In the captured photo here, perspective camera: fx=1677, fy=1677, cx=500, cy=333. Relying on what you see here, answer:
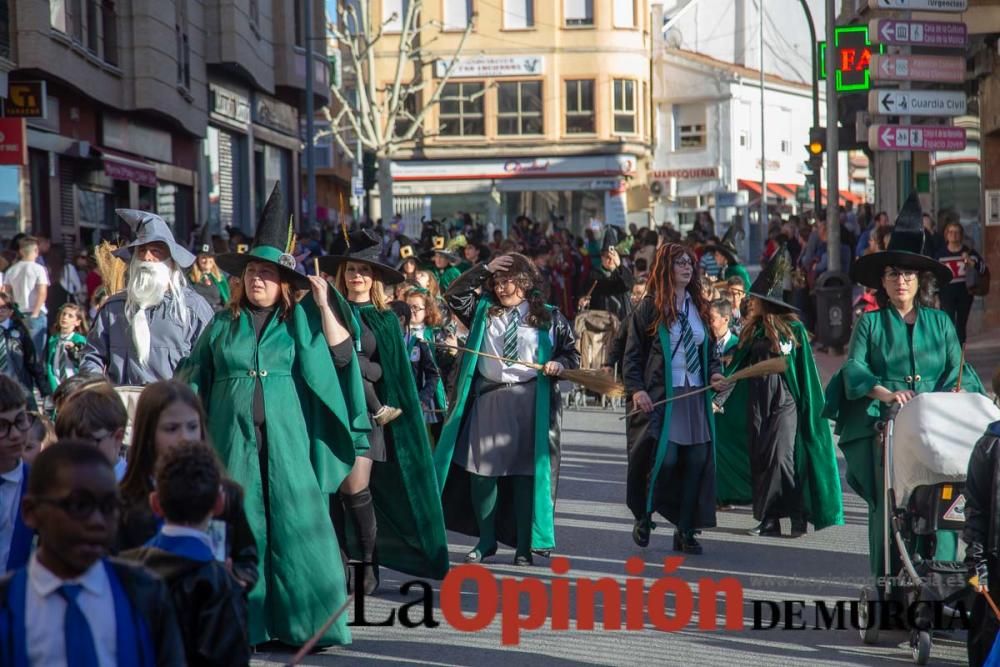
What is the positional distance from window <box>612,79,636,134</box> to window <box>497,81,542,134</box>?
2818 mm

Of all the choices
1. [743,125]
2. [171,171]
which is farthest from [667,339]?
[743,125]

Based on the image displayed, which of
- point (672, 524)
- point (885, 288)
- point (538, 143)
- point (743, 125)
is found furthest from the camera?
point (743, 125)

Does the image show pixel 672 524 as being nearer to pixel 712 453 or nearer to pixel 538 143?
pixel 712 453

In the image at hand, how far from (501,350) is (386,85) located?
5207 cm

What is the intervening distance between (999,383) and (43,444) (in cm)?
314

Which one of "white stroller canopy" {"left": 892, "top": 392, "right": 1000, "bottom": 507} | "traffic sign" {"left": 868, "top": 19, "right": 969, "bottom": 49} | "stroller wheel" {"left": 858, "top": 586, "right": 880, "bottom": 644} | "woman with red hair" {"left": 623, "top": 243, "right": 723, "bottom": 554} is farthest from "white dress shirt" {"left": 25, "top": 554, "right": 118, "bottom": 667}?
"traffic sign" {"left": 868, "top": 19, "right": 969, "bottom": 49}

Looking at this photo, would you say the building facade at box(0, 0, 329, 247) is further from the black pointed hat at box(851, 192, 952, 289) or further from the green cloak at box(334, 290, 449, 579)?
the black pointed hat at box(851, 192, 952, 289)

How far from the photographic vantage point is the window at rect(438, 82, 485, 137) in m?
60.9

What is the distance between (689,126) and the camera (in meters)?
70.4

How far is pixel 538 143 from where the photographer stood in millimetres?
60438

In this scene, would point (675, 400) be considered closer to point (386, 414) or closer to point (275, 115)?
point (386, 414)

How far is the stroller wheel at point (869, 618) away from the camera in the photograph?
23.3 ft

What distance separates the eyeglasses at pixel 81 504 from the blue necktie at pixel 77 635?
0.17 meters

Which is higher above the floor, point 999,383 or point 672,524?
point 999,383
